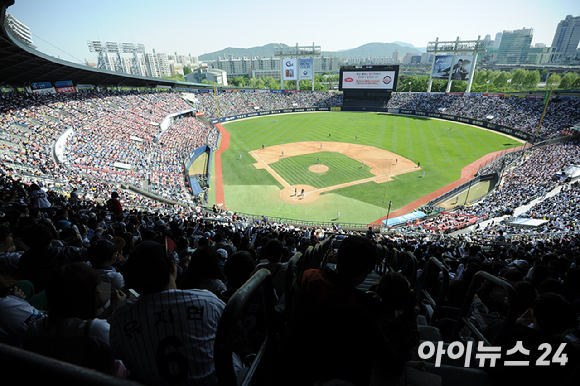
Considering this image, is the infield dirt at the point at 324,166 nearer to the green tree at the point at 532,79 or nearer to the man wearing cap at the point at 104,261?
the man wearing cap at the point at 104,261

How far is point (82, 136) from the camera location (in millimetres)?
30812

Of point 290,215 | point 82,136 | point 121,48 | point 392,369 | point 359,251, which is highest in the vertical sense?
point 121,48

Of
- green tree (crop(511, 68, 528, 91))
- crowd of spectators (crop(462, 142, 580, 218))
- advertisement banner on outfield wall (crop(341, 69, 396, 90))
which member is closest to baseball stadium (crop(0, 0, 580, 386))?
crowd of spectators (crop(462, 142, 580, 218))

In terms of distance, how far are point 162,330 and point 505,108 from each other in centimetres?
6815

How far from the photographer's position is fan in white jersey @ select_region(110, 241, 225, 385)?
2070 mm

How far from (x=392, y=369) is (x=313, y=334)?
769 millimetres

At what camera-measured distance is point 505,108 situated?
5400 cm

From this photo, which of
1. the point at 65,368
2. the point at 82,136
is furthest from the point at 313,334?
the point at 82,136

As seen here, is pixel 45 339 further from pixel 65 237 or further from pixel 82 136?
pixel 82 136

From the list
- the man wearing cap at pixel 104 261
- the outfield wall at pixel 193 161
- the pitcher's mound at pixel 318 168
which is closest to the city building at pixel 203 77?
the outfield wall at pixel 193 161

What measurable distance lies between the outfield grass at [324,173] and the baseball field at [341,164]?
11 centimetres

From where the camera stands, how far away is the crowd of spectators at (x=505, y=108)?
146 feet

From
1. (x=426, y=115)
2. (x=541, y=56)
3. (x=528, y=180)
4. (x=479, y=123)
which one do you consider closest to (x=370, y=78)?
(x=426, y=115)

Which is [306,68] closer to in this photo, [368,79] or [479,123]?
[368,79]
